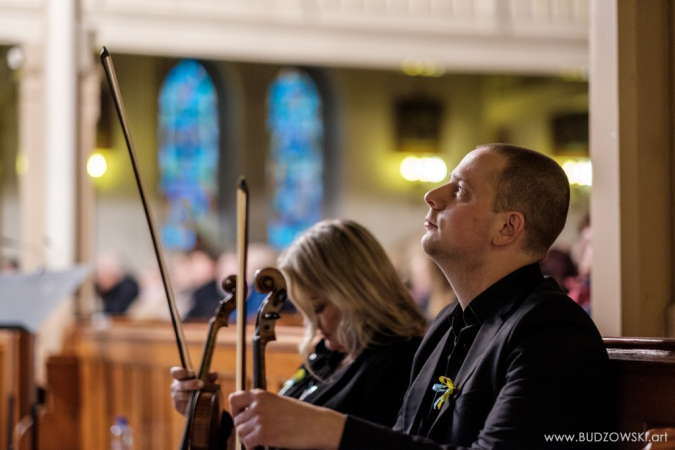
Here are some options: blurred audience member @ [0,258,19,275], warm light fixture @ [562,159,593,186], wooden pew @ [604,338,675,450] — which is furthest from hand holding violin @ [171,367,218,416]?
warm light fixture @ [562,159,593,186]

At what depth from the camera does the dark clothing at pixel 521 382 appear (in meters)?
1.58

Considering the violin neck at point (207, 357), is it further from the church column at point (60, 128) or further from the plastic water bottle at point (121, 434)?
the church column at point (60, 128)

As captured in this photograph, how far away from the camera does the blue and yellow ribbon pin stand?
180cm

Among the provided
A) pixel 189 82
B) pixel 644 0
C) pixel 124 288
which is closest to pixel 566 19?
pixel 644 0

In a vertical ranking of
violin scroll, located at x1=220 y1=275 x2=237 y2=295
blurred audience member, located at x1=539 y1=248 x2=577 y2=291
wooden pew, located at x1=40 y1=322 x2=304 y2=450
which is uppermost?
violin scroll, located at x1=220 y1=275 x2=237 y2=295

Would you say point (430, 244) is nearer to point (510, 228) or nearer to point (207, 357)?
point (510, 228)

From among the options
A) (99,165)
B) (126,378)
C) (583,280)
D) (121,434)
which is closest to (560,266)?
(583,280)

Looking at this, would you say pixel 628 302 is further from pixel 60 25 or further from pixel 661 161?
pixel 60 25

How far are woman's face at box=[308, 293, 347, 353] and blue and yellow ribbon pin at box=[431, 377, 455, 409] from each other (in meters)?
0.85

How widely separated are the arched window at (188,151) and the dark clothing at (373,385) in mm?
10687

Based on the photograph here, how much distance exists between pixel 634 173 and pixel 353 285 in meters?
0.83

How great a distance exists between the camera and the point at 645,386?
171cm

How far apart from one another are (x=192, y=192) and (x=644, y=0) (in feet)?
37.0

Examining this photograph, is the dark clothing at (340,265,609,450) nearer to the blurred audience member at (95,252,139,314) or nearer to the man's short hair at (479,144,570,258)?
the man's short hair at (479,144,570,258)
